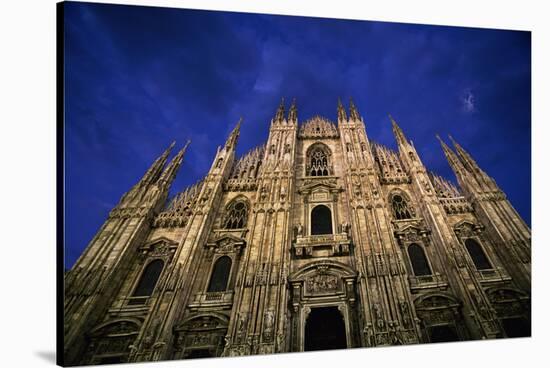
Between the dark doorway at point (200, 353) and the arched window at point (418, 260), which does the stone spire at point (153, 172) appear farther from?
the arched window at point (418, 260)

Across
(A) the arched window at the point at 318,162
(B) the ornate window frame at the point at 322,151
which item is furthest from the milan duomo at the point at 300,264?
(A) the arched window at the point at 318,162

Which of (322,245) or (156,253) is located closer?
(322,245)

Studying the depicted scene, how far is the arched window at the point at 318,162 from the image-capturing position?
53.4 feet

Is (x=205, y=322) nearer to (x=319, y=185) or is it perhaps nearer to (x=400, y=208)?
(x=319, y=185)

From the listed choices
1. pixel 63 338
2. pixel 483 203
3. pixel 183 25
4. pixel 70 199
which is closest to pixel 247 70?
pixel 183 25

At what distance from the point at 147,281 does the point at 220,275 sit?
8.48ft

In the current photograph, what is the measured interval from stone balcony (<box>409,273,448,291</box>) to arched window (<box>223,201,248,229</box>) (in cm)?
677

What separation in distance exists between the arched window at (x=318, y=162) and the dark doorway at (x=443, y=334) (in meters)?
8.23

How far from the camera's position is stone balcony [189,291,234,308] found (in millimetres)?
10539

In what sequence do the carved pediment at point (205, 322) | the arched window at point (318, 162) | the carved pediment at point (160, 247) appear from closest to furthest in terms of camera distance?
the carved pediment at point (205, 322) < the carved pediment at point (160, 247) < the arched window at point (318, 162)

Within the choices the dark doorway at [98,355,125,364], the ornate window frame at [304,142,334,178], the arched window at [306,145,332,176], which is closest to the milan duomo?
the dark doorway at [98,355,125,364]

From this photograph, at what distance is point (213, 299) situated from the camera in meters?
10.8

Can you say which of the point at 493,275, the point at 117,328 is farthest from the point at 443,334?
the point at 117,328

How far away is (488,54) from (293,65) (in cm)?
642
